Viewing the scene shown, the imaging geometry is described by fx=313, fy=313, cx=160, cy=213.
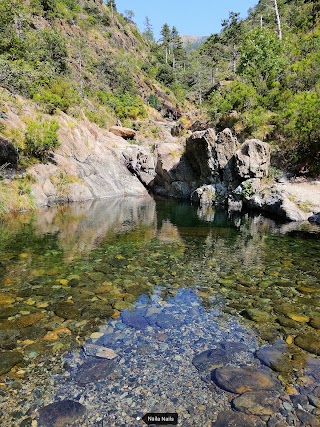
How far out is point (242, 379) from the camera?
4820 millimetres

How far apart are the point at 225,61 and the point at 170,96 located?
632 inches

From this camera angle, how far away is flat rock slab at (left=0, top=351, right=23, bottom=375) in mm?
4945

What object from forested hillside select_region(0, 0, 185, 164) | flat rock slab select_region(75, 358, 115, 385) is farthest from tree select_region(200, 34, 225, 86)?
flat rock slab select_region(75, 358, 115, 385)

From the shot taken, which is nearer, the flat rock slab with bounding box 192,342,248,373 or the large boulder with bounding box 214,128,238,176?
the flat rock slab with bounding box 192,342,248,373

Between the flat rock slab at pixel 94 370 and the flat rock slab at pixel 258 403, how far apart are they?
1997mm

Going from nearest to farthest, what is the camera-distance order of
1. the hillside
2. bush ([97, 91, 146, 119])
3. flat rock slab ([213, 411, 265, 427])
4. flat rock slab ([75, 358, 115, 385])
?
flat rock slab ([213, 411, 265, 427]) < flat rock slab ([75, 358, 115, 385]) < the hillside < bush ([97, 91, 146, 119])

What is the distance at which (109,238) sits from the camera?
1492 centimetres

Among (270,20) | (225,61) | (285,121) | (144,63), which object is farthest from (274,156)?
(144,63)

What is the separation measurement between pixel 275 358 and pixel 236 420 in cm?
172

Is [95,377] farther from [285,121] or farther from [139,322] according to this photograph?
[285,121]

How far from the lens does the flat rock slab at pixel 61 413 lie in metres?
3.96

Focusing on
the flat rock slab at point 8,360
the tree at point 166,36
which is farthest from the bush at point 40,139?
the tree at point 166,36

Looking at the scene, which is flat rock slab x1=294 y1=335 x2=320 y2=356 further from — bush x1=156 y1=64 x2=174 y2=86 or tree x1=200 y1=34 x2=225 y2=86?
bush x1=156 y1=64 x2=174 y2=86

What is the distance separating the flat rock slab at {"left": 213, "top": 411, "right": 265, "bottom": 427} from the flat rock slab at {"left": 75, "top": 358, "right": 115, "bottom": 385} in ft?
6.02
